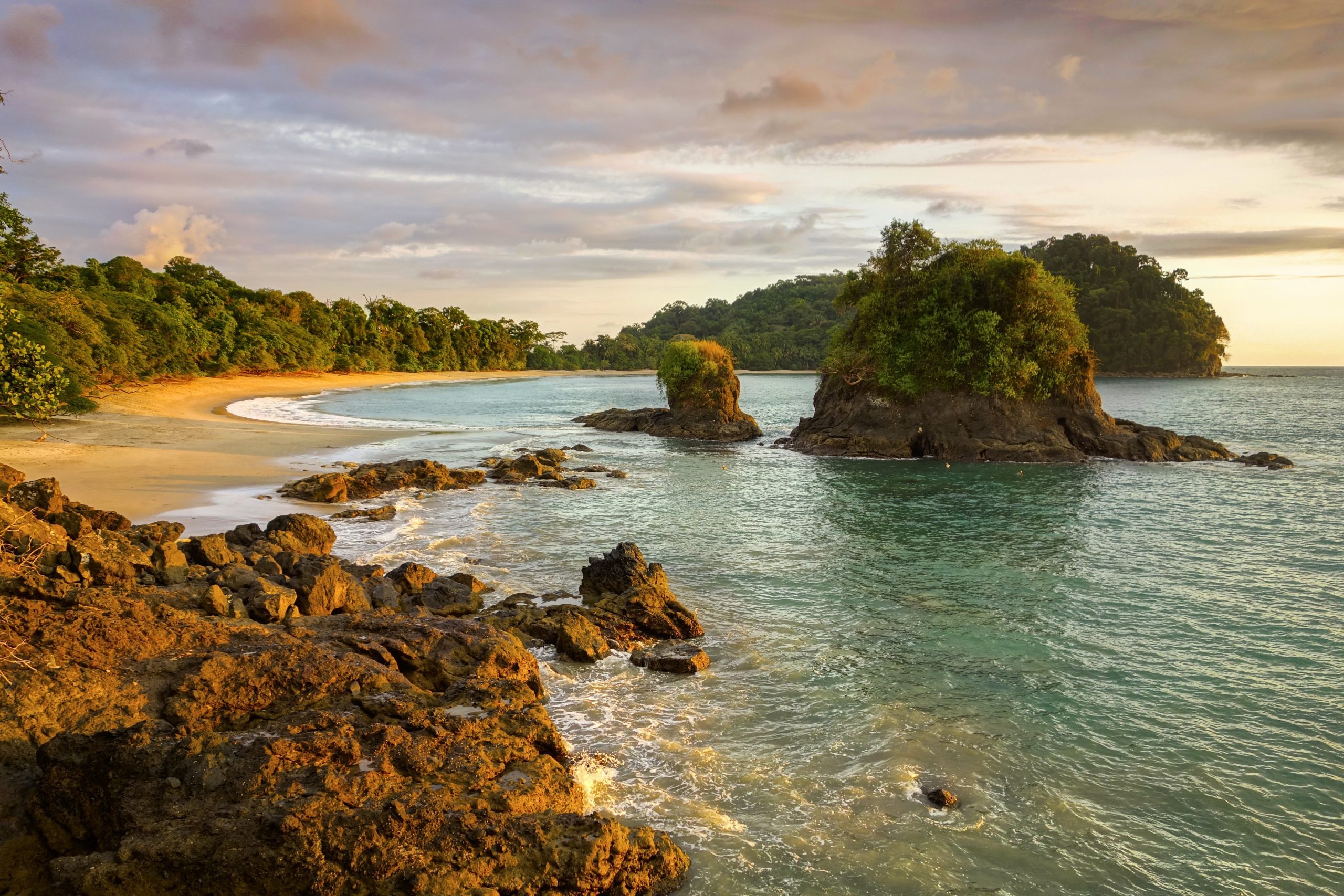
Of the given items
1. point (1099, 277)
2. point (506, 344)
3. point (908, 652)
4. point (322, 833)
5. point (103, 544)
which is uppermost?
point (1099, 277)

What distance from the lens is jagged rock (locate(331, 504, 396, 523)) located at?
23438mm

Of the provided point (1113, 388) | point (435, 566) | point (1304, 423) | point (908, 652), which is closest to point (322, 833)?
point (908, 652)

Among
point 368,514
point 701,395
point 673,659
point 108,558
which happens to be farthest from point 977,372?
point 108,558

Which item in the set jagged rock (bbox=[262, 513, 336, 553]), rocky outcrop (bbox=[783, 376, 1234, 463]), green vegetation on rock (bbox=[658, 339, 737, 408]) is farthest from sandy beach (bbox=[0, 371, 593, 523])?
rocky outcrop (bbox=[783, 376, 1234, 463])

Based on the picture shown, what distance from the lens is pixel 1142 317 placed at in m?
145

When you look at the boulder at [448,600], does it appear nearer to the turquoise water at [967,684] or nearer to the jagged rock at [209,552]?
the turquoise water at [967,684]

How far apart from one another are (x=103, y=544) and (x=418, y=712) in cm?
670

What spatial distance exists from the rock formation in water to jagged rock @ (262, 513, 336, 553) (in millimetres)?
5365

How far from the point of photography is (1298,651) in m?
14.1

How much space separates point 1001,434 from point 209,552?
126ft

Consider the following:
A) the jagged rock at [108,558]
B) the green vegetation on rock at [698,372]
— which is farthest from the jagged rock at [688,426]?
the jagged rock at [108,558]

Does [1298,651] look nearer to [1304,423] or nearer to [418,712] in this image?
[418,712]

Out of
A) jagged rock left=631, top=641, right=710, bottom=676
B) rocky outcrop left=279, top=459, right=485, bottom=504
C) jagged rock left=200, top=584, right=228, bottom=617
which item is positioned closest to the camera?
jagged rock left=200, top=584, right=228, bottom=617

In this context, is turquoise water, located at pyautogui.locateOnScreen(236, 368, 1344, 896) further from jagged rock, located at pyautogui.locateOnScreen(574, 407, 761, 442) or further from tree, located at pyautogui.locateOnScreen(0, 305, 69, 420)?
jagged rock, located at pyautogui.locateOnScreen(574, 407, 761, 442)
